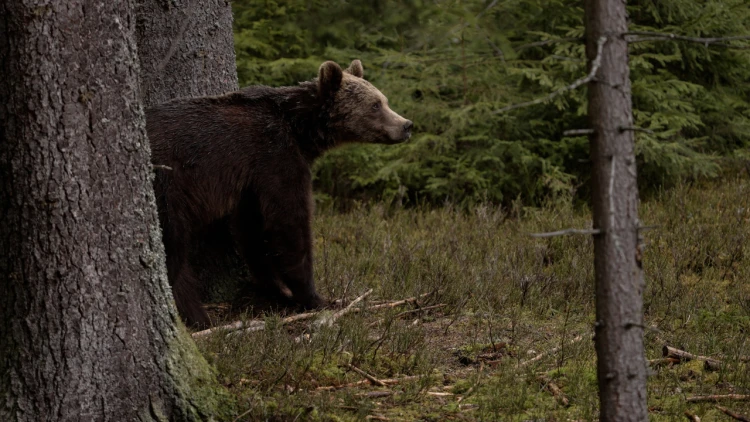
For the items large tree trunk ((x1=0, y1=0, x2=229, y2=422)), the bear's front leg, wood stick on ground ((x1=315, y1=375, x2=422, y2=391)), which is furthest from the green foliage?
large tree trunk ((x1=0, y1=0, x2=229, y2=422))

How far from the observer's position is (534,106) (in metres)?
11.0

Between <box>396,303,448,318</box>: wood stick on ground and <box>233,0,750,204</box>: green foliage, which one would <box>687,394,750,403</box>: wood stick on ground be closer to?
<box>396,303,448,318</box>: wood stick on ground

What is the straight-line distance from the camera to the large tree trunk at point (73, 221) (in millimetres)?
→ 3926

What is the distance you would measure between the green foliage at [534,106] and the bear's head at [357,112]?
298 centimetres

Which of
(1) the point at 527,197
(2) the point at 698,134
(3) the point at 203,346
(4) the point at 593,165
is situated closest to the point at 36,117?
(3) the point at 203,346

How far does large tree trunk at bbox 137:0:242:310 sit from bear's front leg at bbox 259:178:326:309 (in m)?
0.55

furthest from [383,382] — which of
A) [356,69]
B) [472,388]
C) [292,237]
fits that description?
[356,69]

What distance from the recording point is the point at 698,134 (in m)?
11.6

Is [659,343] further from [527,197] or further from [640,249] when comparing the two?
[527,197]

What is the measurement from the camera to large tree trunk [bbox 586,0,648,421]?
11.1 feet

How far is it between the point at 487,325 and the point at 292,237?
1681 millimetres

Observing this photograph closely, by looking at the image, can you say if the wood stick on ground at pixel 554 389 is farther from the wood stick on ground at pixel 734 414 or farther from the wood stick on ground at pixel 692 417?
the wood stick on ground at pixel 734 414

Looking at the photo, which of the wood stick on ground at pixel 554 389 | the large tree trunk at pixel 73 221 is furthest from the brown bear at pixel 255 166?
the wood stick on ground at pixel 554 389

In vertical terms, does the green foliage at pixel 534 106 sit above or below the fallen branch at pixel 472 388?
above
